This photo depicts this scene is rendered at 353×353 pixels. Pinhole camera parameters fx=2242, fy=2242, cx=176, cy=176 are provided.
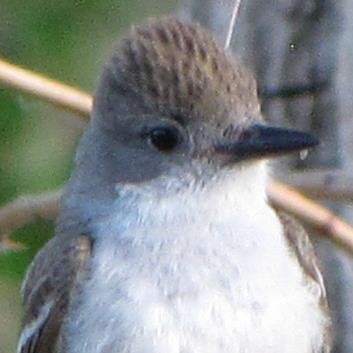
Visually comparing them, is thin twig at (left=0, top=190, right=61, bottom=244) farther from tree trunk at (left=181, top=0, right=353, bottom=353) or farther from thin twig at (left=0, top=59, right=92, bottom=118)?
tree trunk at (left=181, top=0, right=353, bottom=353)

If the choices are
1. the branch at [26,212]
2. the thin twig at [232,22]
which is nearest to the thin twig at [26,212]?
the branch at [26,212]

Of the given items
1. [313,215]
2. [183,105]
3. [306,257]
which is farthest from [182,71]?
[306,257]

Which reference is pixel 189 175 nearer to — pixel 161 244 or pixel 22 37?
pixel 161 244

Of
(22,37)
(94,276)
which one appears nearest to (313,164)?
(94,276)

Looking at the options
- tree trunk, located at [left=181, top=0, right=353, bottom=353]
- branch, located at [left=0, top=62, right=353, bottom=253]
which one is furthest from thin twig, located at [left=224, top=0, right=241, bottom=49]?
branch, located at [left=0, top=62, right=353, bottom=253]

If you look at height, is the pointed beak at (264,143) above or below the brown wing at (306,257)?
above

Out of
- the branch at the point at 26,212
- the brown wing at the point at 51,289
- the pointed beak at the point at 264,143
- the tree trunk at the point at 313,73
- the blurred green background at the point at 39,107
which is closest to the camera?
the pointed beak at the point at 264,143

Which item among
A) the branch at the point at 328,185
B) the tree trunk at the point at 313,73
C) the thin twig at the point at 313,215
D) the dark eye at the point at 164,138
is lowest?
the thin twig at the point at 313,215

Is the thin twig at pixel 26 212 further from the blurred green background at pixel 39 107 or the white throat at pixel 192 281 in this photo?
the blurred green background at pixel 39 107
